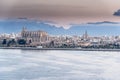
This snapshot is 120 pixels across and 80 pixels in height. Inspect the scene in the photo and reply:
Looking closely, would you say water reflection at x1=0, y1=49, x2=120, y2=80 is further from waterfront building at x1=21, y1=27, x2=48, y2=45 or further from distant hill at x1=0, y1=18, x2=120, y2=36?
distant hill at x1=0, y1=18, x2=120, y2=36

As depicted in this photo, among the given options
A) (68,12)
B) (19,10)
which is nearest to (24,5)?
(19,10)

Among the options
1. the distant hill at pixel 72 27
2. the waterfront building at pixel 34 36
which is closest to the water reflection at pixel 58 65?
the waterfront building at pixel 34 36

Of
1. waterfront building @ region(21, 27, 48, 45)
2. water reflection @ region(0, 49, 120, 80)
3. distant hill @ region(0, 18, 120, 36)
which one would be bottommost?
water reflection @ region(0, 49, 120, 80)

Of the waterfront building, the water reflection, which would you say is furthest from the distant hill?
the water reflection

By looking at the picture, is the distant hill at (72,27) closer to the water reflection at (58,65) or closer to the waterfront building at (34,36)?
the waterfront building at (34,36)

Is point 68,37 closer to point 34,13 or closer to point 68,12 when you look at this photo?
point 68,12

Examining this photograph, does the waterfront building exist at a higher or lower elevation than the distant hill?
lower

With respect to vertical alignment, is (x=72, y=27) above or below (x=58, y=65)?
above

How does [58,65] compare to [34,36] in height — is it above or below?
below
